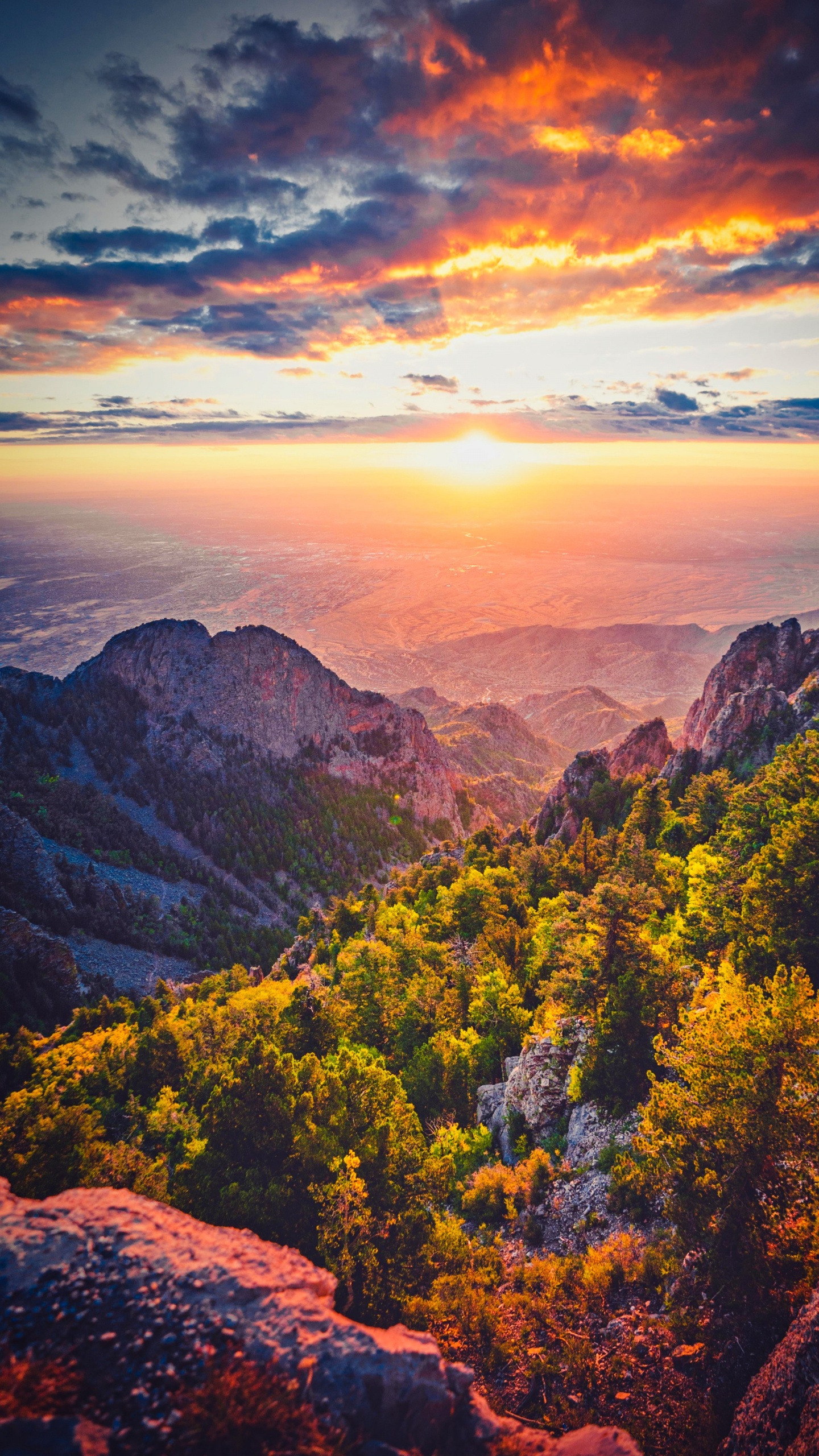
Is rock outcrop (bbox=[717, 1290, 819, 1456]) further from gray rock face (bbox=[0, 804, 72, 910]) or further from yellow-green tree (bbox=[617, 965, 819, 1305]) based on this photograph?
gray rock face (bbox=[0, 804, 72, 910])

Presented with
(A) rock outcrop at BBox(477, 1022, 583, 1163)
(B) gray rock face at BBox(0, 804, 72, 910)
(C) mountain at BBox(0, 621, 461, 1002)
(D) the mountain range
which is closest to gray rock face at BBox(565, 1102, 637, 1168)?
(A) rock outcrop at BBox(477, 1022, 583, 1163)

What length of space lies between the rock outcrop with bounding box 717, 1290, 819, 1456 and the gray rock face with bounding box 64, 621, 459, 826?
300ft

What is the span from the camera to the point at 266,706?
104 meters

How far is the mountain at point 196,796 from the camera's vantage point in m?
63.0

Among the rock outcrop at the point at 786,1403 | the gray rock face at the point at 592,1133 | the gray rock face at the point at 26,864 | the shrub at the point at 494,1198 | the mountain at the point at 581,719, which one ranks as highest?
the rock outcrop at the point at 786,1403

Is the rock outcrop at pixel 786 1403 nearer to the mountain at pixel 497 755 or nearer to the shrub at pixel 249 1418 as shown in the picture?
the shrub at pixel 249 1418

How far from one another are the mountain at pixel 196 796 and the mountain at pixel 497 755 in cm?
883

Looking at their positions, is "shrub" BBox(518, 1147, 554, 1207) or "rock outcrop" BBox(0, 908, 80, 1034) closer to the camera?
"shrub" BBox(518, 1147, 554, 1207)

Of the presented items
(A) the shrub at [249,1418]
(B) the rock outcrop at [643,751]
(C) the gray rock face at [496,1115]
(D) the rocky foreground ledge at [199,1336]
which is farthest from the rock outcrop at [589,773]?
(A) the shrub at [249,1418]

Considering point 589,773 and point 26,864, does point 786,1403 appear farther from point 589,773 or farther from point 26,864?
point 26,864

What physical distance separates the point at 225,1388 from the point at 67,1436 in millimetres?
1650

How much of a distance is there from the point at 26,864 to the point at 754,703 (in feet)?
229

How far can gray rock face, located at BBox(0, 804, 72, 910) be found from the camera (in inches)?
2283

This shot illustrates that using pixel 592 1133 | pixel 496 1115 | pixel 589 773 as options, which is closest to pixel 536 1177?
pixel 592 1133
